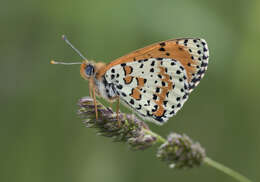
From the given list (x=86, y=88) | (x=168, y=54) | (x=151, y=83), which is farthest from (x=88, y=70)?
(x=86, y=88)

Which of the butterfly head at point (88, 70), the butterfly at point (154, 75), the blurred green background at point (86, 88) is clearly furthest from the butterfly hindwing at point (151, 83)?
the blurred green background at point (86, 88)

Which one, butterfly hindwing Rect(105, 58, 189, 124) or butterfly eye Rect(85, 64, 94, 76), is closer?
butterfly hindwing Rect(105, 58, 189, 124)

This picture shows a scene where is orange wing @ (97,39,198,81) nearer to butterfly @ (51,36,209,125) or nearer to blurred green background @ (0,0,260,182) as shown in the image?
→ butterfly @ (51,36,209,125)

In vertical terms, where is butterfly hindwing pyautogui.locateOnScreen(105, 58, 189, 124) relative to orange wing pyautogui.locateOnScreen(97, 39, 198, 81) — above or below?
below

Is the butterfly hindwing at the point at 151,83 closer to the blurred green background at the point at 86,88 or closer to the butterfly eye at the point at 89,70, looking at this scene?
the butterfly eye at the point at 89,70

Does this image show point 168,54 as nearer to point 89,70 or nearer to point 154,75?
point 154,75

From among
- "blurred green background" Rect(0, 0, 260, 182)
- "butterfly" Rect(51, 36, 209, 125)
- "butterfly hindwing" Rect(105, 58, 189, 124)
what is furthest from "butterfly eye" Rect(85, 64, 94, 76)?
"blurred green background" Rect(0, 0, 260, 182)
